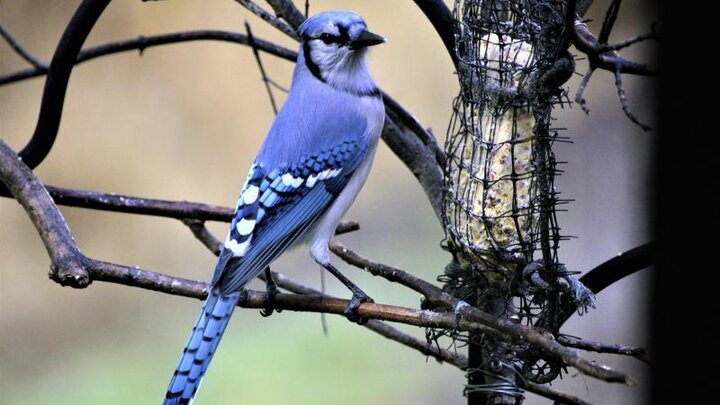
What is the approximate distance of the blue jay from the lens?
2107mm

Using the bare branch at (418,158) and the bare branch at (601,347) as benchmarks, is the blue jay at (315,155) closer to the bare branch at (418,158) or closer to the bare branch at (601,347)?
the bare branch at (418,158)

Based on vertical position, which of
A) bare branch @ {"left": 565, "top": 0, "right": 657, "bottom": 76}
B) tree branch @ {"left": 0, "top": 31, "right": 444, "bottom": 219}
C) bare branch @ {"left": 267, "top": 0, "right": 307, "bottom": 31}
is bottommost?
tree branch @ {"left": 0, "top": 31, "right": 444, "bottom": 219}

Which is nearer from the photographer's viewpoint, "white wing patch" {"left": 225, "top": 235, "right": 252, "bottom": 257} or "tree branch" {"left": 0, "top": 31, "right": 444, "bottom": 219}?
"white wing patch" {"left": 225, "top": 235, "right": 252, "bottom": 257}

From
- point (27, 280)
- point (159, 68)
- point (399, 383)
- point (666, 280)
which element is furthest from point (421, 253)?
point (666, 280)

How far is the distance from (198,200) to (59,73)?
131 inches

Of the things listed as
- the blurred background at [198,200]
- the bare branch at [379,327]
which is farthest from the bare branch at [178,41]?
the blurred background at [198,200]

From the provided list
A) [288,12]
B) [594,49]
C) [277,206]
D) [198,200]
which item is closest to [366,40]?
[288,12]

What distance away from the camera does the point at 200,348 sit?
190 centimetres

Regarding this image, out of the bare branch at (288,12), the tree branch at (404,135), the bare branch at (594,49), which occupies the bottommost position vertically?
the tree branch at (404,135)

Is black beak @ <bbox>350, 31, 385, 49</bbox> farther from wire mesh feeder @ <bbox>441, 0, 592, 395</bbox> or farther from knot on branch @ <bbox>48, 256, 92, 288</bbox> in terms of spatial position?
knot on branch @ <bbox>48, 256, 92, 288</bbox>

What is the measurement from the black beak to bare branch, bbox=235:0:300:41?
0.14 m

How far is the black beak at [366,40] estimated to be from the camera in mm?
2252

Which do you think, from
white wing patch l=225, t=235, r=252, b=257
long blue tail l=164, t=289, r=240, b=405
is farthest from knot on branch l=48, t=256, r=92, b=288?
white wing patch l=225, t=235, r=252, b=257

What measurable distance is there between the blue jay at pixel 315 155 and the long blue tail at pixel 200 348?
0.15ft
